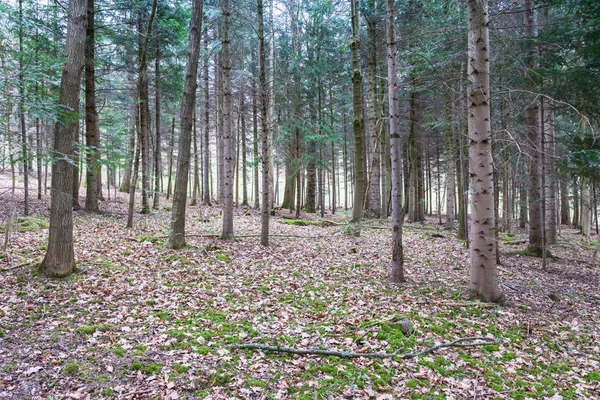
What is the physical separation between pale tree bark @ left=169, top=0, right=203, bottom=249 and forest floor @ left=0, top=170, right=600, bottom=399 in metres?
0.71

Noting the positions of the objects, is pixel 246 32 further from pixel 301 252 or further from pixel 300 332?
pixel 300 332

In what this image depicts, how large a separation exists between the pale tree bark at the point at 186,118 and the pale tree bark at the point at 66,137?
2697 millimetres

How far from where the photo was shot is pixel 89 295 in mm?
5465

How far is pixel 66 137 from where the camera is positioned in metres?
5.74

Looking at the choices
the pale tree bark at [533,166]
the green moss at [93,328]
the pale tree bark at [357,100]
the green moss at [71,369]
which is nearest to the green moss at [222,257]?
the green moss at [93,328]

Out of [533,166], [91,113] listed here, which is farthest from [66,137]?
[533,166]

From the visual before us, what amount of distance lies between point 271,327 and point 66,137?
4.84 metres

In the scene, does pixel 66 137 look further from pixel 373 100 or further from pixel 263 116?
pixel 373 100

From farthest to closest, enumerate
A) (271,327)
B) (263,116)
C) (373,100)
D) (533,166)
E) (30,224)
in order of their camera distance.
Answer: (373,100)
(533,166)
(263,116)
(30,224)
(271,327)

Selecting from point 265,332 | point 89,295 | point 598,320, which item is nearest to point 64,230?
point 89,295

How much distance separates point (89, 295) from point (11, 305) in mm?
982

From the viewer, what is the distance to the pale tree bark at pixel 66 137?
5.67 metres

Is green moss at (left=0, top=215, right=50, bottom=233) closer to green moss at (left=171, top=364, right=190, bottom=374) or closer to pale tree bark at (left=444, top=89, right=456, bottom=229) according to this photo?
green moss at (left=171, top=364, right=190, bottom=374)

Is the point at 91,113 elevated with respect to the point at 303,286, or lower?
elevated
